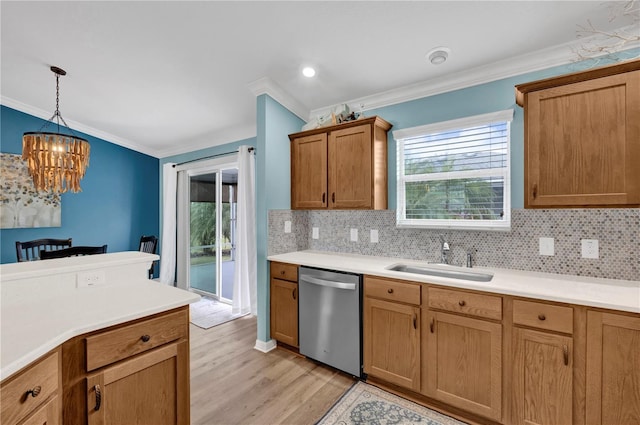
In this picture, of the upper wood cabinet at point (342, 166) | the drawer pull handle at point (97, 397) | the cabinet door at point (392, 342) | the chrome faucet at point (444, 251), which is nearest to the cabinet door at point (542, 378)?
the cabinet door at point (392, 342)

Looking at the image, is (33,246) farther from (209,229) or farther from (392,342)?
(392,342)

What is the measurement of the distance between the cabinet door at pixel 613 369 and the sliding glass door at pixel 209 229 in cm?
398

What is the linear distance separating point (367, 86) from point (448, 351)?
236 centimetres

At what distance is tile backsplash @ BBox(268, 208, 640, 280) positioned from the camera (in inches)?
72.4

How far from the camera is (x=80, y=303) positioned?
52.5 inches

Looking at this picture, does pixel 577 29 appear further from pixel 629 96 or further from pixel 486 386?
pixel 486 386

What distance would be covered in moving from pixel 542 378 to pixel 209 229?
14.4 feet

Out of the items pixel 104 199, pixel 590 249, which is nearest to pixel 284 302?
pixel 590 249

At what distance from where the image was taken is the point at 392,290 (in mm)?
2082

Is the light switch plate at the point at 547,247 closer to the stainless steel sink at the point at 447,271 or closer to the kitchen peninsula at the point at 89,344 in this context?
the stainless steel sink at the point at 447,271

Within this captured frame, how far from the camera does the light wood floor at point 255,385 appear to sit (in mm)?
1899

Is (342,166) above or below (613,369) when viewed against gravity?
above

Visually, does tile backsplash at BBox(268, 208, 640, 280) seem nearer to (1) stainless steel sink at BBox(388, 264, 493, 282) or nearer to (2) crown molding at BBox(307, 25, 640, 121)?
(1) stainless steel sink at BBox(388, 264, 493, 282)

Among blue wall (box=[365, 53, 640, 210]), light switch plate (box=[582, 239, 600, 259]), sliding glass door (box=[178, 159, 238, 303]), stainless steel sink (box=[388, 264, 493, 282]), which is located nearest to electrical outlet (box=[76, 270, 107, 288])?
stainless steel sink (box=[388, 264, 493, 282])
